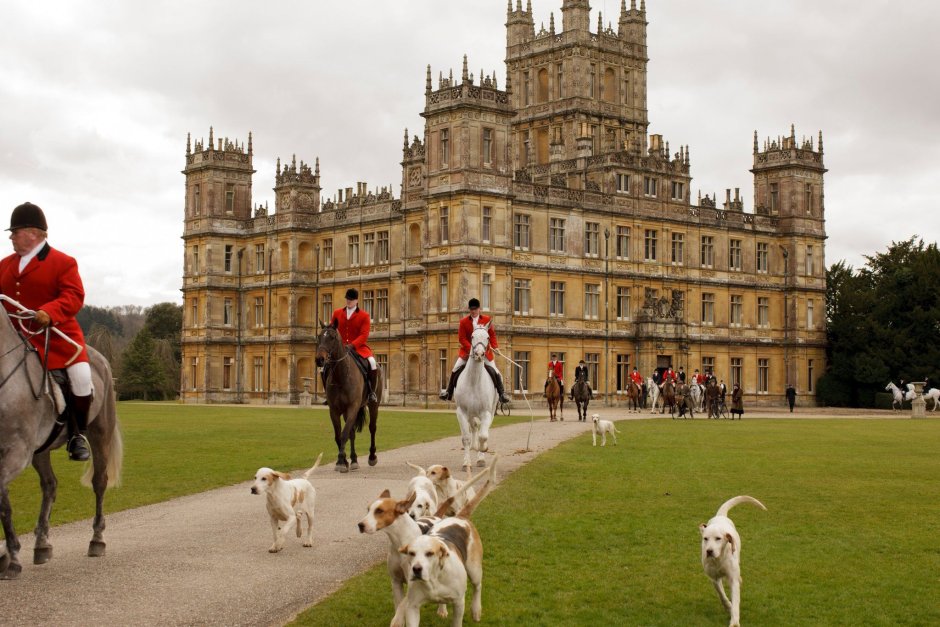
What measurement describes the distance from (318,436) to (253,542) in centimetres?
1926

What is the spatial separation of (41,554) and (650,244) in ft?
197

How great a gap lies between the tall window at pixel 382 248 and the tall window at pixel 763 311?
24446 mm

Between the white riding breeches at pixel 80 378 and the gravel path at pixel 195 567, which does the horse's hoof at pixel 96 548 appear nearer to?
the gravel path at pixel 195 567

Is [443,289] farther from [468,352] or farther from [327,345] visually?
[327,345]

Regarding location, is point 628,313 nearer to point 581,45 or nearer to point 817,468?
point 581,45

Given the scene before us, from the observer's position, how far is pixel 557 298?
65312mm

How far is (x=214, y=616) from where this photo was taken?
949 centimetres

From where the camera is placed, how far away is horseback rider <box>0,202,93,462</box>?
11469mm

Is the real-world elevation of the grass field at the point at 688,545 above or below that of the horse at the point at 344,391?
below

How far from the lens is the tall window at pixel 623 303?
6769 centimetres

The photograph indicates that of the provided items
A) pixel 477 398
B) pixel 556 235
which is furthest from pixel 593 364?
pixel 477 398

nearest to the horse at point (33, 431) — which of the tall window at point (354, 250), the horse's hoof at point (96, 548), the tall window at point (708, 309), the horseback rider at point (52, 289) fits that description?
the horse's hoof at point (96, 548)

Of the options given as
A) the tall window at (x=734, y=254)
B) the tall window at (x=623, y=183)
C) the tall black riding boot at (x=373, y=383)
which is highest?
the tall window at (x=623, y=183)

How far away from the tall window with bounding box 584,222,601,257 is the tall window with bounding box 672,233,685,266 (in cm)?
589
